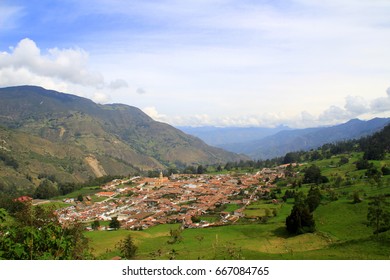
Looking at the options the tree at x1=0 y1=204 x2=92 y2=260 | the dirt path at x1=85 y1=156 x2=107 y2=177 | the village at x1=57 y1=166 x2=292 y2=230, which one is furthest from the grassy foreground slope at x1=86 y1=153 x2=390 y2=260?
the dirt path at x1=85 y1=156 x2=107 y2=177

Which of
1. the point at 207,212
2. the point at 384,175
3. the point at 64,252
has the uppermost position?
the point at 64,252

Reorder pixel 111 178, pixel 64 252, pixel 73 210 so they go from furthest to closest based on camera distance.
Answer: pixel 111 178
pixel 73 210
pixel 64 252

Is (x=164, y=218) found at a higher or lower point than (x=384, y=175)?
Result: lower

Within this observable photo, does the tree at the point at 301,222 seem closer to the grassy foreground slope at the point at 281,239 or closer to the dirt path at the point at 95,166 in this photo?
the grassy foreground slope at the point at 281,239

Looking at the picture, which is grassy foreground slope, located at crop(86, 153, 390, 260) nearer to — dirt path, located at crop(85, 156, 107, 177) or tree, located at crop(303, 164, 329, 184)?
tree, located at crop(303, 164, 329, 184)

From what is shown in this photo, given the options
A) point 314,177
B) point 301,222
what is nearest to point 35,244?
point 301,222

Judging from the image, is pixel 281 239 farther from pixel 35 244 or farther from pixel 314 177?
pixel 314 177

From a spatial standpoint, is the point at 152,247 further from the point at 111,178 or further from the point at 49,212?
the point at 111,178
